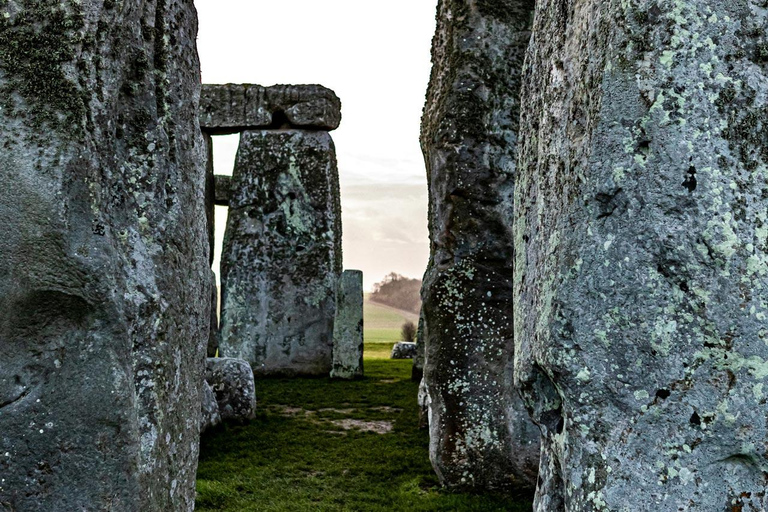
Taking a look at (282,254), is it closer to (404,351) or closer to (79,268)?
(404,351)

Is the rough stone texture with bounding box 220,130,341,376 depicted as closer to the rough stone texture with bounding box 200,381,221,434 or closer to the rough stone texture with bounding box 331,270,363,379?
the rough stone texture with bounding box 331,270,363,379

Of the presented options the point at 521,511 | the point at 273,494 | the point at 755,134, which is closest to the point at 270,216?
the point at 273,494

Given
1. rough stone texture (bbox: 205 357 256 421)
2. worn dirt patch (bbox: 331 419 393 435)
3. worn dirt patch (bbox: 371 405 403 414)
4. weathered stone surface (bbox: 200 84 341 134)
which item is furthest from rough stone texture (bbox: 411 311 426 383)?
weathered stone surface (bbox: 200 84 341 134)

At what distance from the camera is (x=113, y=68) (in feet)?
7.29

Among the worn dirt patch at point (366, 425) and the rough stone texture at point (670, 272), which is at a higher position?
the rough stone texture at point (670, 272)

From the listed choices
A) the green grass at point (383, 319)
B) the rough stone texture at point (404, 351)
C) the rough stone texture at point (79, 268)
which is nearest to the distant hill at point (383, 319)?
the green grass at point (383, 319)

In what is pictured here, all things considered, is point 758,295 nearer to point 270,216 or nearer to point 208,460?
point 208,460

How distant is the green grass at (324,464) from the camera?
202 inches

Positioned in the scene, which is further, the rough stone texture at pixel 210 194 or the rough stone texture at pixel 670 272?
the rough stone texture at pixel 210 194

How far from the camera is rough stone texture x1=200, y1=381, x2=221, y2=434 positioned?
267 inches

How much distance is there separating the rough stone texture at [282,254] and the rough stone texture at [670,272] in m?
10.5

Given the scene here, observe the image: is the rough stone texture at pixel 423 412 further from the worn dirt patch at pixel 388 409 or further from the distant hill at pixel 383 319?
the distant hill at pixel 383 319

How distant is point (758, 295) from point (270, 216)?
11.1m

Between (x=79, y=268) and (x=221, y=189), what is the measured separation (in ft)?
43.4
